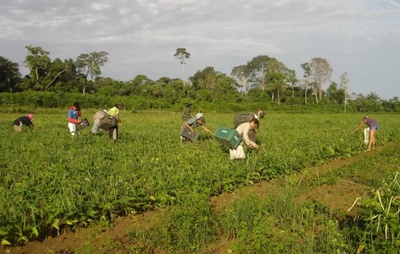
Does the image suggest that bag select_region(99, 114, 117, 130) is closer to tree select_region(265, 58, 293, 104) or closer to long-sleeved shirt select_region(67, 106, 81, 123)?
long-sleeved shirt select_region(67, 106, 81, 123)

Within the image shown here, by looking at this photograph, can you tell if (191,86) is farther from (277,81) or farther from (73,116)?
(73,116)

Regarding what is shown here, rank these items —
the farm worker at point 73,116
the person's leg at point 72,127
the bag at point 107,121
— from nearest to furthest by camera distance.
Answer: the bag at point 107,121, the farm worker at point 73,116, the person's leg at point 72,127

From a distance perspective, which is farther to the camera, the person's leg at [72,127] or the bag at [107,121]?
the person's leg at [72,127]

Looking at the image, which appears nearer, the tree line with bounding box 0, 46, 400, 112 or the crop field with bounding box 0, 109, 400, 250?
the crop field with bounding box 0, 109, 400, 250

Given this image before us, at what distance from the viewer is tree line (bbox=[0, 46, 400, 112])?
45.7m

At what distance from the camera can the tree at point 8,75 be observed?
4398 centimetres

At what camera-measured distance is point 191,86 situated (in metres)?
65.6

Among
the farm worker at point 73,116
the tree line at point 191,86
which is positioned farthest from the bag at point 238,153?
the tree line at point 191,86

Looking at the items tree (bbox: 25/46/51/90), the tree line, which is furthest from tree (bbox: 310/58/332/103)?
tree (bbox: 25/46/51/90)

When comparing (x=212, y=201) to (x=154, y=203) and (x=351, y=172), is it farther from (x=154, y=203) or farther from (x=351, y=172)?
(x=351, y=172)

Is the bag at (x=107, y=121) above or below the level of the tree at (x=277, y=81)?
below

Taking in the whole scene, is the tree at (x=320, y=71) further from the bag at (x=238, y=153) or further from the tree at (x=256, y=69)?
the bag at (x=238, y=153)

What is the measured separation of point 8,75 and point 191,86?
30.5 meters

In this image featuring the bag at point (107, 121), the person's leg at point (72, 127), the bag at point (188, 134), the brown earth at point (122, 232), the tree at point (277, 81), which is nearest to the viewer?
the brown earth at point (122, 232)
